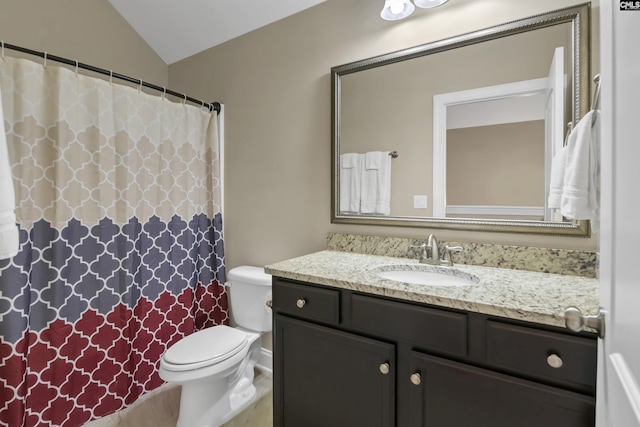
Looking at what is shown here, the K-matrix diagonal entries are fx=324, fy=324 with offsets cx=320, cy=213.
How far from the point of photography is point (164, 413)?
1.84 metres

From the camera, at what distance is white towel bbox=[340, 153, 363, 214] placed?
1812mm

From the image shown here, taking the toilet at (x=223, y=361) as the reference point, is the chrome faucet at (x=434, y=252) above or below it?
above

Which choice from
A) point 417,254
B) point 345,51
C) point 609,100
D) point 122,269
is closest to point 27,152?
point 122,269

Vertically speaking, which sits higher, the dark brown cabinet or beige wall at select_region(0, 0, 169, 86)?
beige wall at select_region(0, 0, 169, 86)

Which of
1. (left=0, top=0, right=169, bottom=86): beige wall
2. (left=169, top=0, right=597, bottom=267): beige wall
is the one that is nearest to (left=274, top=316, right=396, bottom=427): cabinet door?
(left=169, top=0, right=597, bottom=267): beige wall

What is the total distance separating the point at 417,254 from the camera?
1610 millimetres

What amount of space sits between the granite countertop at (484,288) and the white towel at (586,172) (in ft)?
0.83

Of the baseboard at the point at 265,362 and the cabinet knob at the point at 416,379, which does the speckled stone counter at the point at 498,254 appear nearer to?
the cabinet knob at the point at 416,379

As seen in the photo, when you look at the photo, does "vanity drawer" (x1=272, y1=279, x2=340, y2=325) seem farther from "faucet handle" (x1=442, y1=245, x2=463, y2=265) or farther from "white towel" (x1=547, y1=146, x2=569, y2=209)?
"white towel" (x1=547, y1=146, x2=569, y2=209)

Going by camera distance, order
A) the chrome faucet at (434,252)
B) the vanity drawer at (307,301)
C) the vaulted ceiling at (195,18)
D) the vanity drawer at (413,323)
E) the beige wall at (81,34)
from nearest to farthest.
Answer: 1. the vanity drawer at (413,323)
2. the vanity drawer at (307,301)
3. the chrome faucet at (434,252)
4. the beige wall at (81,34)
5. the vaulted ceiling at (195,18)

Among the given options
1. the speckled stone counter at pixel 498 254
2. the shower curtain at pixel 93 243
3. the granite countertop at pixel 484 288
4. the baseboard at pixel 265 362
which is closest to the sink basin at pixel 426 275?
the granite countertop at pixel 484 288

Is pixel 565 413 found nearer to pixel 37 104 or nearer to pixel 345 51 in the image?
pixel 345 51

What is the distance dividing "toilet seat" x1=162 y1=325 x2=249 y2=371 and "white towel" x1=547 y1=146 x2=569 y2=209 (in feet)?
5.19

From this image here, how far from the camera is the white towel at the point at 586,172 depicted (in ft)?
3.35
